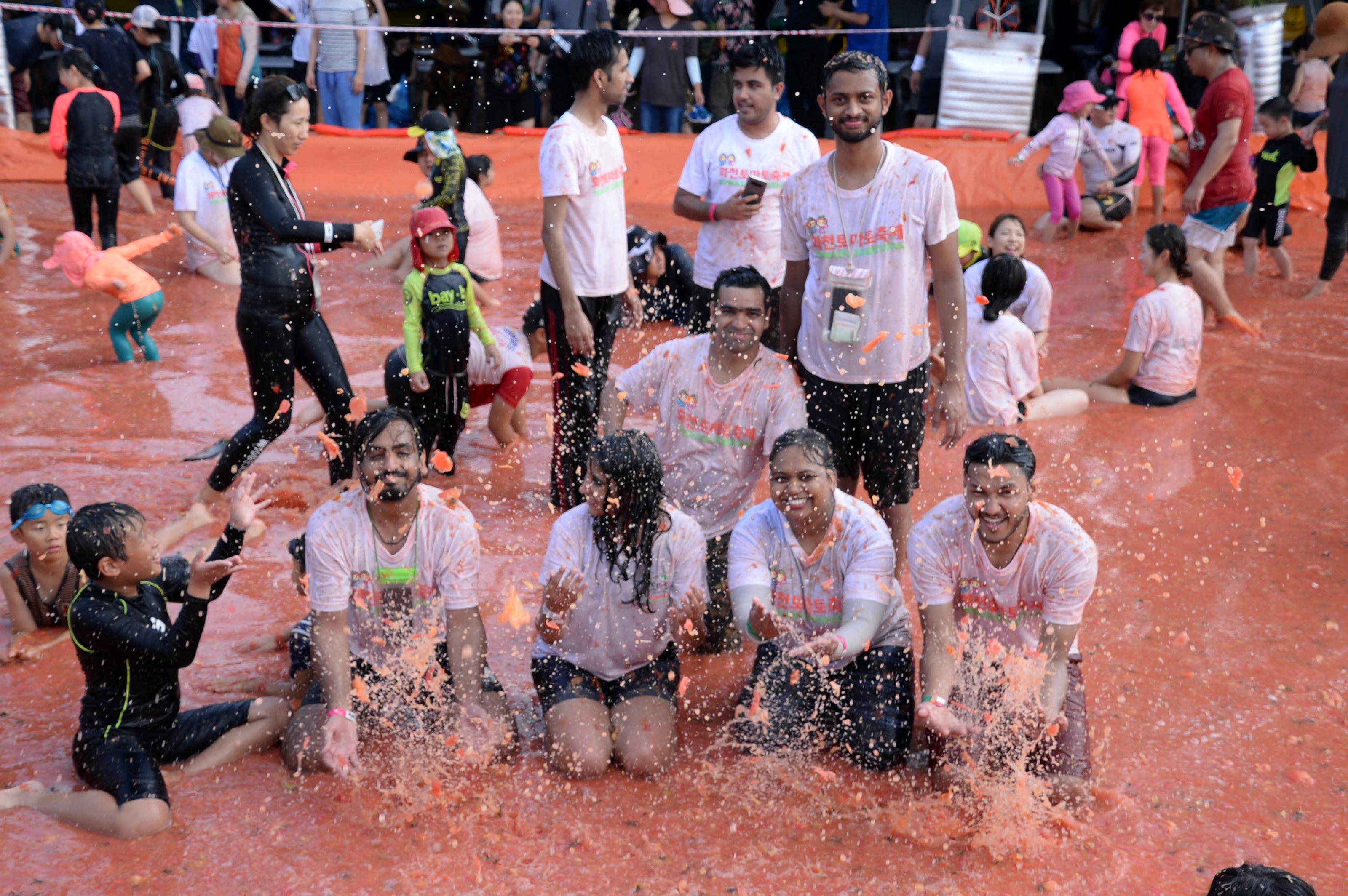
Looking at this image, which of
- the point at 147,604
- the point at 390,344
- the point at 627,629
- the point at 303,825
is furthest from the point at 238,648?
the point at 390,344

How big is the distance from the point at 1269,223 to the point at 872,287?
7.00 metres

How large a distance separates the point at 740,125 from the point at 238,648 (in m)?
3.22

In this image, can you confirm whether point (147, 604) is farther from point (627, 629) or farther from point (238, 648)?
point (627, 629)

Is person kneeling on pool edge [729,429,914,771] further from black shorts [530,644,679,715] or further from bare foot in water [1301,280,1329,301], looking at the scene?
bare foot in water [1301,280,1329,301]

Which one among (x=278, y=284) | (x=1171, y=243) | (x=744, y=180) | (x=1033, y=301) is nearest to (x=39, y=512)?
(x=278, y=284)

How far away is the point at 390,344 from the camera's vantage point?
865 centimetres

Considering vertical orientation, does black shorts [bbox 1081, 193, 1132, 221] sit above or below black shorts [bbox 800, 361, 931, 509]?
below

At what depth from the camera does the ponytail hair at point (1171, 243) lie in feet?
24.8

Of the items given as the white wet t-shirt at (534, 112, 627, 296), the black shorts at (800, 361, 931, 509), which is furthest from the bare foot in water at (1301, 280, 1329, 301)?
the white wet t-shirt at (534, 112, 627, 296)

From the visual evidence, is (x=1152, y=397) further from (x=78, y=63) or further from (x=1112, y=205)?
(x=78, y=63)

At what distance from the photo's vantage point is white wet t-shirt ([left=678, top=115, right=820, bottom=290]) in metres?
6.07

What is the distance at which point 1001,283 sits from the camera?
272 inches

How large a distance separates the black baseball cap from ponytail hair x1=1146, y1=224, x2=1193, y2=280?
2.23 m

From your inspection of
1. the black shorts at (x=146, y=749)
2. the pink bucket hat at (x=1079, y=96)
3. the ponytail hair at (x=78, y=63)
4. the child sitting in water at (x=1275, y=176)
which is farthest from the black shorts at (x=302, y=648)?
the pink bucket hat at (x=1079, y=96)
